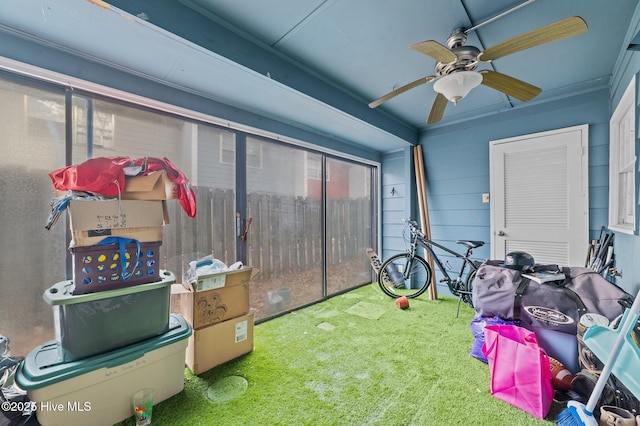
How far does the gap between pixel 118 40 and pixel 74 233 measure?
1.21 m

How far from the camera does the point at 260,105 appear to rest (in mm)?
2514

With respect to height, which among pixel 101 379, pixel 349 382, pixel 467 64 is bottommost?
pixel 349 382

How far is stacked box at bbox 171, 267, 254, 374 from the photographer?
6.03ft

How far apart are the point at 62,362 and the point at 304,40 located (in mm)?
2420

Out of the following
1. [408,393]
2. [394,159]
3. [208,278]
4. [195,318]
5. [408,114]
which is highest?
[408,114]

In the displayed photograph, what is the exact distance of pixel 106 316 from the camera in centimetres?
141

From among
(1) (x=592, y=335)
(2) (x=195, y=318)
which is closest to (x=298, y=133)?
(2) (x=195, y=318)

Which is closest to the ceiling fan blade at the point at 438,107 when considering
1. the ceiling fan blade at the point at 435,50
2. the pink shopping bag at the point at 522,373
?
the ceiling fan blade at the point at 435,50

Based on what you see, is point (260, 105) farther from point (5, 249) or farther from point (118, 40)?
point (5, 249)

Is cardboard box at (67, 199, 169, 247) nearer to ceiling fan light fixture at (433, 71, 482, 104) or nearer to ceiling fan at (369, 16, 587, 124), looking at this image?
ceiling fan at (369, 16, 587, 124)

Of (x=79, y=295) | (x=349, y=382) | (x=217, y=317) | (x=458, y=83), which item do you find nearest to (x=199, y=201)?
(x=217, y=317)

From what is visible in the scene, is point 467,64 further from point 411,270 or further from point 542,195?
point 411,270

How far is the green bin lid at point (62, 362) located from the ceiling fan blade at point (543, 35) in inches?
102

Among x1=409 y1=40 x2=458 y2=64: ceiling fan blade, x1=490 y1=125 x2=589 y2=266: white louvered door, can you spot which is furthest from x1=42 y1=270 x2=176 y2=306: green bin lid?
x1=490 y1=125 x2=589 y2=266: white louvered door
